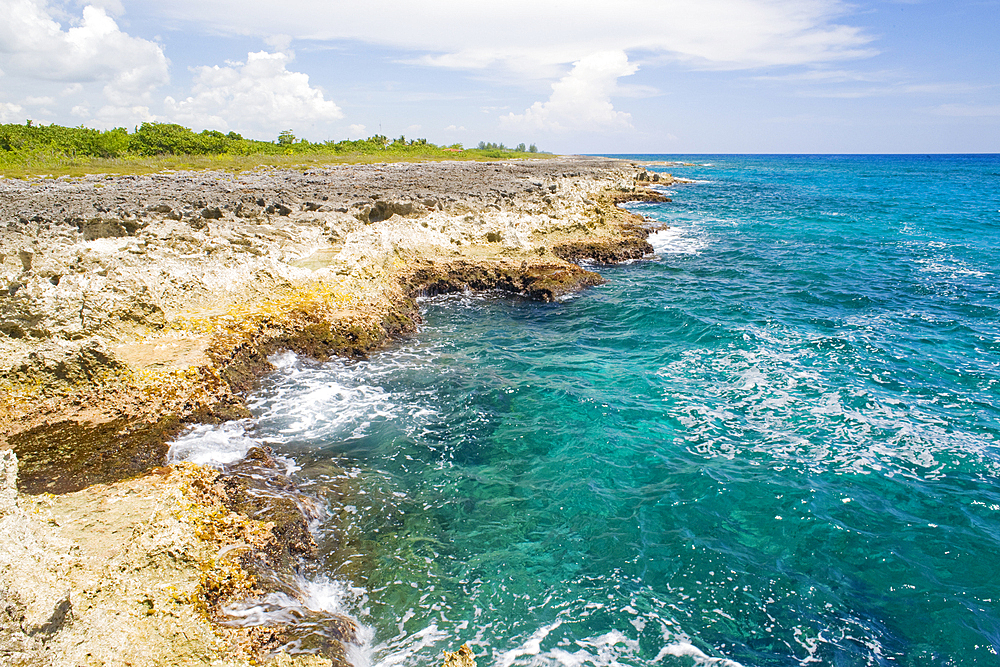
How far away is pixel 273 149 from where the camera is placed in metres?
62.7

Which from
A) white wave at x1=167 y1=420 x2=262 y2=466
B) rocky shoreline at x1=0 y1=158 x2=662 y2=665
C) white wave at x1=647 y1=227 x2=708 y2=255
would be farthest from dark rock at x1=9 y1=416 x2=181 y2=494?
white wave at x1=647 y1=227 x2=708 y2=255

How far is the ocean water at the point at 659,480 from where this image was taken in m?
6.52

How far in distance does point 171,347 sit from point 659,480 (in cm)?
1035

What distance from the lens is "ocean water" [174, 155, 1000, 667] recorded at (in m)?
6.52

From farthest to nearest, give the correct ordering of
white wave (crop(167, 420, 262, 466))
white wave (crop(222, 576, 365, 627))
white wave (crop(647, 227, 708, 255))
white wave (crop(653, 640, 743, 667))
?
white wave (crop(647, 227, 708, 255)) < white wave (crop(167, 420, 262, 466)) < white wave (crop(653, 640, 743, 667)) < white wave (crop(222, 576, 365, 627))

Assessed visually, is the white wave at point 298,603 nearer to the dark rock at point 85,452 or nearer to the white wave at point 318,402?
the dark rock at point 85,452

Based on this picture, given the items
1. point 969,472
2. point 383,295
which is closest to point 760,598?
point 969,472

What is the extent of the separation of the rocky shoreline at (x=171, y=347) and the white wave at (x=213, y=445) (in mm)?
276

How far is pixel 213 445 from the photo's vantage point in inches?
366

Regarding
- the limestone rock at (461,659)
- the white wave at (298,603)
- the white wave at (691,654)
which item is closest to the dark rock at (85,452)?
the white wave at (298,603)

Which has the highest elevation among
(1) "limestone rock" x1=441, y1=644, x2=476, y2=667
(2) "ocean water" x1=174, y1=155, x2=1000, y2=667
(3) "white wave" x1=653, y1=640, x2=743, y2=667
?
(1) "limestone rock" x1=441, y1=644, x2=476, y2=667

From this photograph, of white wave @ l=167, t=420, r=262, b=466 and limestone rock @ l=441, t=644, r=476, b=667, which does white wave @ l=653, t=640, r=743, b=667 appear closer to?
limestone rock @ l=441, t=644, r=476, b=667

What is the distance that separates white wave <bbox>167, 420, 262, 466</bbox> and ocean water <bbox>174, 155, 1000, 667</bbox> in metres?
0.05

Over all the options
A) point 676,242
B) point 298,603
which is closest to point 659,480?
point 298,603
